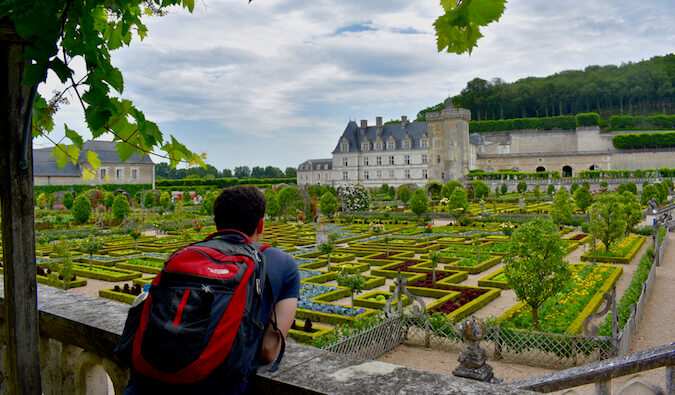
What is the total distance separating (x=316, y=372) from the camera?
5.50ft

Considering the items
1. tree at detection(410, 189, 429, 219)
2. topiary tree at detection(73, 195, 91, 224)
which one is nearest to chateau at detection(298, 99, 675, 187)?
tree at detection(410, 189, 429, 219)

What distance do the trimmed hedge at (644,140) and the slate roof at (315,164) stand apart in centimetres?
3320

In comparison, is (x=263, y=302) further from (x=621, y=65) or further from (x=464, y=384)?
(x=621, y=65)

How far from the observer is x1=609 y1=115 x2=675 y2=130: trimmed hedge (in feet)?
202

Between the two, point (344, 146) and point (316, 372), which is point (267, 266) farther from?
point (344, 146)

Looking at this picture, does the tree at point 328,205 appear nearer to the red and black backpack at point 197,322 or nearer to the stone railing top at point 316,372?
the stone railing top at point 316,372

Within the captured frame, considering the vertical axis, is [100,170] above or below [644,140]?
below

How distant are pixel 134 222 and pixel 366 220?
42.3 ft

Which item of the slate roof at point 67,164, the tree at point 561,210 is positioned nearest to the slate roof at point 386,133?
the slate roof at point 67,164

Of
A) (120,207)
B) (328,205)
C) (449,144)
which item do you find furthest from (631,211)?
(449,144)

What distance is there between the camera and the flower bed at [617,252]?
561 inches

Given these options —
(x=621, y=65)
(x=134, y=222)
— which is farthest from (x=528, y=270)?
(x=621, y=65)

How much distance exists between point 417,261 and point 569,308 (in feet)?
19.4

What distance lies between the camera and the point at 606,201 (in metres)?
15.1
